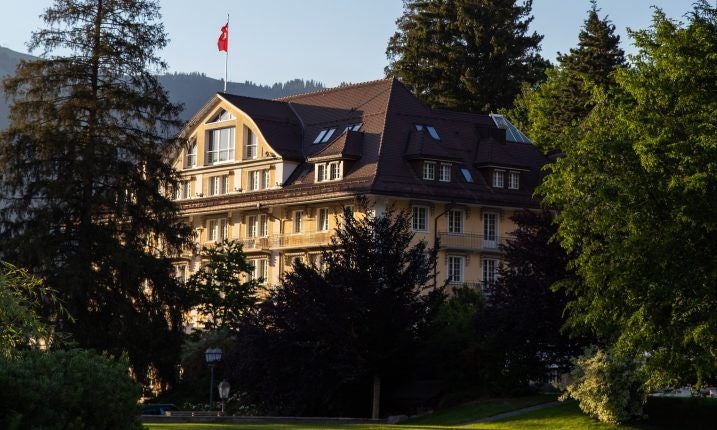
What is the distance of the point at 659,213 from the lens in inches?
1599

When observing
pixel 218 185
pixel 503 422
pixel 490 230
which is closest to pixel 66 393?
pixel 503 422

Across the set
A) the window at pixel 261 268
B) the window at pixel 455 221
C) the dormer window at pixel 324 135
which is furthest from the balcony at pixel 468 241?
the window at pixel 261 268

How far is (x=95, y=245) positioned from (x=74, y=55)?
836cm

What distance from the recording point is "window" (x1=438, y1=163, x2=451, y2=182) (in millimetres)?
78188

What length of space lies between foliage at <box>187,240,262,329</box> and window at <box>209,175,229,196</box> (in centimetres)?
1915

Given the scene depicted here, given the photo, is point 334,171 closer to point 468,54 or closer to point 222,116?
point 222,116

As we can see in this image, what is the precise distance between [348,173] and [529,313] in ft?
106

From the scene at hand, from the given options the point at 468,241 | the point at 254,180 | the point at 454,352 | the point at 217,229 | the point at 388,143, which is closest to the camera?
the point at 454,352

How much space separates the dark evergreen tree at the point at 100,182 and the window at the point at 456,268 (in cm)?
2283

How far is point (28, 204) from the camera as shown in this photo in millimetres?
57594

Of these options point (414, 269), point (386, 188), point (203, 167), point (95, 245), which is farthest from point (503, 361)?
point (203, 167)

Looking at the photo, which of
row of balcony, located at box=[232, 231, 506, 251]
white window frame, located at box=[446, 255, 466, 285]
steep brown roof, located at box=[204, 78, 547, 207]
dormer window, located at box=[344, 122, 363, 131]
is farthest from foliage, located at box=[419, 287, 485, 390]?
dormer window, located at box=[344, 122, 363, 131]

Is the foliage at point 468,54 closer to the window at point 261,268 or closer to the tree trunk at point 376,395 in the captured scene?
the window at point 261,268

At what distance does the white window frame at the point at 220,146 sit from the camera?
85.6m
